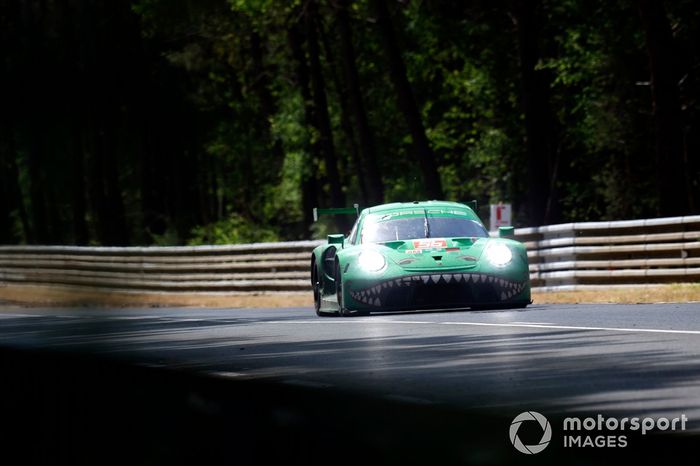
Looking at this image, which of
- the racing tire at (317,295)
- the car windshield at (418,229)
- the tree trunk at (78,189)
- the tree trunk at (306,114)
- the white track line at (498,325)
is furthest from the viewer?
the tree trunk at (78,189)

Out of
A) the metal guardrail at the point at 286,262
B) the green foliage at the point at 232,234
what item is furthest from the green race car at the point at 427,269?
the green foliage at the point at 232,234

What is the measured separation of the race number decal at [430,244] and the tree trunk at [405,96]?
831 inches

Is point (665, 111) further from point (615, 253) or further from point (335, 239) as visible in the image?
point (335, 239)

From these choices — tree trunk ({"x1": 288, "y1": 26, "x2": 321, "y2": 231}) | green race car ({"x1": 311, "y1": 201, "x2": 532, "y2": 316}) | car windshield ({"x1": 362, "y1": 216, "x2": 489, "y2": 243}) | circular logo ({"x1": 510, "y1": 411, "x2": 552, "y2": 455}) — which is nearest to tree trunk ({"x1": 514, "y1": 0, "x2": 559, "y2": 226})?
car windshield ({"x1": 362, "y1": 216, "x2": 489, "y2": 243})

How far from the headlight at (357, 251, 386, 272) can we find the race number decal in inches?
16.4

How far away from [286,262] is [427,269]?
14.5 meters

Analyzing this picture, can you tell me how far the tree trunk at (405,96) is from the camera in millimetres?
39156

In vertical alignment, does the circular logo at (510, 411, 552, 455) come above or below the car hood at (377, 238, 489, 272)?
below

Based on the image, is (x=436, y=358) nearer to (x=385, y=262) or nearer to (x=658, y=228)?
(x=385, y=262)

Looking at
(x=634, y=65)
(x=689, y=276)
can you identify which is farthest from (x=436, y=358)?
(x=634, y=65)

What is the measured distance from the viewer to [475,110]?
173 feet

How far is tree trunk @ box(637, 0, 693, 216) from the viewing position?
89.0 feet

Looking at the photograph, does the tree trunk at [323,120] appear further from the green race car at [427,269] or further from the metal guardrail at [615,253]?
the green race car at [427,269]

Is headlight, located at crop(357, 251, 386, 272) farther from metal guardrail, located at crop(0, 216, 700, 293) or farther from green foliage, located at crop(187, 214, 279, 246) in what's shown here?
green foliage, located at crop(187, 214, 279, 246)
